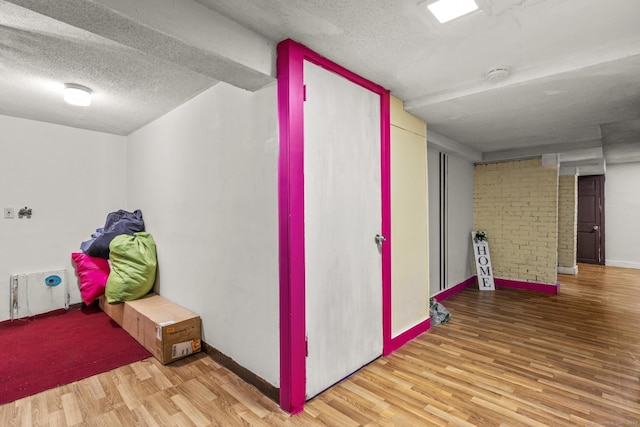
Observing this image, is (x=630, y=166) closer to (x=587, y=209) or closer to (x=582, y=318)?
(x=587, y=209)

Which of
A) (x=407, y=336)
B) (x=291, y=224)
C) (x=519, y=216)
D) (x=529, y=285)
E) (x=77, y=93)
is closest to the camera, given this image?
(x=291, y=224)

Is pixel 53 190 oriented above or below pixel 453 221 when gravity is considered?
above

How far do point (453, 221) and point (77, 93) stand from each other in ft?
16.8

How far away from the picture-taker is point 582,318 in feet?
12.5

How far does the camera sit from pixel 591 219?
7441 millimetres

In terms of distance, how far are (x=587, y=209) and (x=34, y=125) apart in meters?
10.7

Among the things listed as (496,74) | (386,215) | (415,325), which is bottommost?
(415,325)

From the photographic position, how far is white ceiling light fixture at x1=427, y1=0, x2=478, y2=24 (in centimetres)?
164

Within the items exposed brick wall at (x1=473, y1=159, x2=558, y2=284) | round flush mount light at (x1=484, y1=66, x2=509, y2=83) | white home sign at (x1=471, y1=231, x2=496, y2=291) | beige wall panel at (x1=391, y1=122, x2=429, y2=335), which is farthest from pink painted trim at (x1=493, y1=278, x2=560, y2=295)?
round flush mount light at (x1=484, y1=66, x2=509, y2=83)

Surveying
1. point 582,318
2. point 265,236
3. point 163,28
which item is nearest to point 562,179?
point 582,318

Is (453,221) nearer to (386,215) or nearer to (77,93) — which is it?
(386,215)

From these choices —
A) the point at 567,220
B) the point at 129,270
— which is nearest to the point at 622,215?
the point at 567,220

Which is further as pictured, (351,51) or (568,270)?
(568,270)

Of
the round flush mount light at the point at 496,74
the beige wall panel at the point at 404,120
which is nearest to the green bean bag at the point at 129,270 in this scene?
the beige wall panel at the point at 404,120
